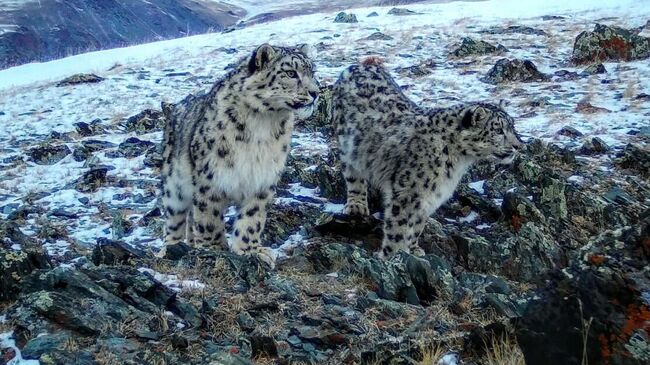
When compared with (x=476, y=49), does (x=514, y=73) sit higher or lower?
lower

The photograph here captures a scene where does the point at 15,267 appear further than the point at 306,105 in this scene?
No

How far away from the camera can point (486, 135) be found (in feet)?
34.6

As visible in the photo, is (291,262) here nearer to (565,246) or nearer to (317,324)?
(317,324)

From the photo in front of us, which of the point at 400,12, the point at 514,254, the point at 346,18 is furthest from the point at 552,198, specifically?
the point at 400,12

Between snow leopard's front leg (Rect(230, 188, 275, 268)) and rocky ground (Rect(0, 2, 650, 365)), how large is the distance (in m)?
0.51

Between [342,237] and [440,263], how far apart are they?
2919 mm

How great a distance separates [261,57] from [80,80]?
771 inches

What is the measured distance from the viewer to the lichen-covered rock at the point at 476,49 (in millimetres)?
26016

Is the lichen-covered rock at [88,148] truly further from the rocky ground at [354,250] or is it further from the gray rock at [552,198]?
the gray rock at [552,198]

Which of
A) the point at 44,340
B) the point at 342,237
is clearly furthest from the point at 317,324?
the point at 342,237

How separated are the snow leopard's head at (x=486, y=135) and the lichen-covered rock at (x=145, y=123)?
10.8m

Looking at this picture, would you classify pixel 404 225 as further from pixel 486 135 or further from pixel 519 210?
pixel 519 210

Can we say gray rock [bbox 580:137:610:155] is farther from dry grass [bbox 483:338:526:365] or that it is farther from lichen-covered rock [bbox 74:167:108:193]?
dry grass [bbox 483:338:526:365]

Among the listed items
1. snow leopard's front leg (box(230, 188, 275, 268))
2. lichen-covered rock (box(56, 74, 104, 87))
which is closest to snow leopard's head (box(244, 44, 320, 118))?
snow leopard's front leg (box(230, 188, 275, 268))
